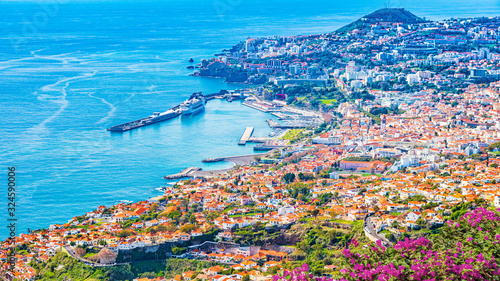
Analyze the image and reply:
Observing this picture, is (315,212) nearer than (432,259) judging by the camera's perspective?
No

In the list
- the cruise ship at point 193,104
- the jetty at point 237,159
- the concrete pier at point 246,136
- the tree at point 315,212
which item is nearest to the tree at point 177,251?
the tree at point 315,212

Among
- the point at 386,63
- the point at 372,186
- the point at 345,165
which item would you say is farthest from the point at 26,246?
the point at 386,63

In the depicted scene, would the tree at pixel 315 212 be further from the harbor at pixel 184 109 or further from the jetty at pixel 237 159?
the harbor at pixel 184 109

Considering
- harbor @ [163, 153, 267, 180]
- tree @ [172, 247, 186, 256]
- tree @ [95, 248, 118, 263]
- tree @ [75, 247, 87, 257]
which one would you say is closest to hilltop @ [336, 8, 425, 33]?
harbor @ [163, 153, 267, 180]

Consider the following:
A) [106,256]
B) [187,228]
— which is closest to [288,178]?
[187,228]

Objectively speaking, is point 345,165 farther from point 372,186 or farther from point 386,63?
point 386,63

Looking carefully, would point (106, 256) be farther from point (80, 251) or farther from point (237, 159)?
point (237, 159)
